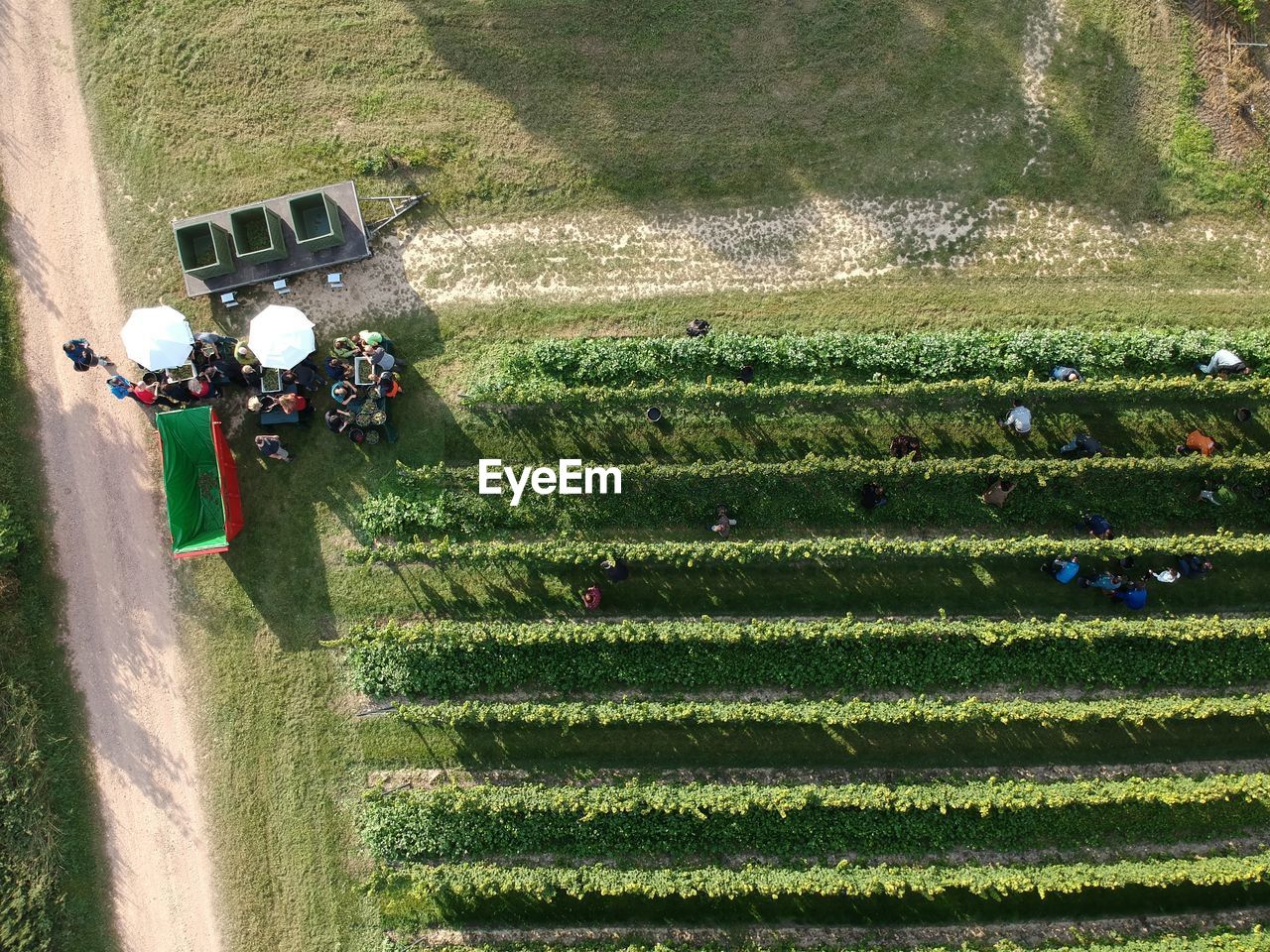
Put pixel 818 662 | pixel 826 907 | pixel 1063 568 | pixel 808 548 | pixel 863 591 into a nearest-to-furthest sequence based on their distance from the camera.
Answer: pixel 808 548
pixel 826 907
pixel 1063 568
pixel 818 662
pixel 863 591

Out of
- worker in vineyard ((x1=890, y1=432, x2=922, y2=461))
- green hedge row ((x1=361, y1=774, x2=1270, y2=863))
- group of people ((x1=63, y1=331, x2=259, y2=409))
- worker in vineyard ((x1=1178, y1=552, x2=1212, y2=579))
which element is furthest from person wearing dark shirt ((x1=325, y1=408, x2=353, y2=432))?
worker in vineyard ((x1=1178, y1=552, x2=1212, y2=579))

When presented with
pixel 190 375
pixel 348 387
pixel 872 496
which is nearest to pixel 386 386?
pixel 348 387

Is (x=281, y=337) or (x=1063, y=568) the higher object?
(x=281, y=337)

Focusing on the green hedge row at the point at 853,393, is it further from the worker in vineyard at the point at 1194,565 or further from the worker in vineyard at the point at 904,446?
the worker in vineyard at the point at 1194,565

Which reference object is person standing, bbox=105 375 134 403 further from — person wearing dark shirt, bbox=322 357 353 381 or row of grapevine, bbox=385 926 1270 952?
row of grapevine, bbox=385 926 1270 952

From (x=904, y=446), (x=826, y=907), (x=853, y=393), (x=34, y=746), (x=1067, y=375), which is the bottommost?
(x=826, y=907)

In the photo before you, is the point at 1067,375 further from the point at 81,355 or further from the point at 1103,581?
the point at 81,355

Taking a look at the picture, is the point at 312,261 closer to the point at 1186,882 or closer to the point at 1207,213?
the point at 1207,213

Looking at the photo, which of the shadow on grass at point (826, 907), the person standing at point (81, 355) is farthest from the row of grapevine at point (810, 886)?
the person standing at point (81, 355)
